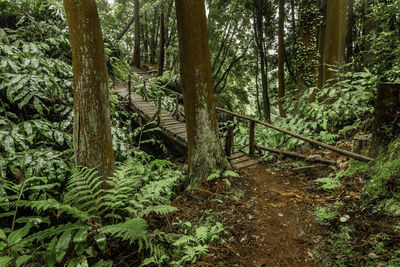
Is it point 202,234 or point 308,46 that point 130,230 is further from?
point 308,46

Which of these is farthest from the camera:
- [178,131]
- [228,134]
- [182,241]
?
[178,131]

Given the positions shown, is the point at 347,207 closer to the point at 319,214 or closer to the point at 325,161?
the point at 319,214

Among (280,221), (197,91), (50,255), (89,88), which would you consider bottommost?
(280,221)

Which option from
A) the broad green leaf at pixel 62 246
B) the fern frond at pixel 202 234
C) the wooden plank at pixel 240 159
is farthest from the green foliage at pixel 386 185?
the broad green leaf at pixel 62 246

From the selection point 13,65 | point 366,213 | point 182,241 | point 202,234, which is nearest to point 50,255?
point 182,241

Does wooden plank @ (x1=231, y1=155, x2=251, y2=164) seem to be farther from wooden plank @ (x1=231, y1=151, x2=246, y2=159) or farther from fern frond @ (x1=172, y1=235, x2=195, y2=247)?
fern frond @ (x1=172, y1=235, x2=195, y2=247)

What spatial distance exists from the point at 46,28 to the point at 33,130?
3.68 meters

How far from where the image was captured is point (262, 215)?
3.32 m

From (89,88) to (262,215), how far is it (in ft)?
11.0

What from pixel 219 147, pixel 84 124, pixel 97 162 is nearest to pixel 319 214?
pixel 219 147

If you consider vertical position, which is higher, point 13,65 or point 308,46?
point 308,46

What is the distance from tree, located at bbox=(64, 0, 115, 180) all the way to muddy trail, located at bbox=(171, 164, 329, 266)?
1656mm

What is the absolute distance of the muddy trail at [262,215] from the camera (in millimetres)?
2506

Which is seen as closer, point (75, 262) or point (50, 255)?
point (50, 255)
